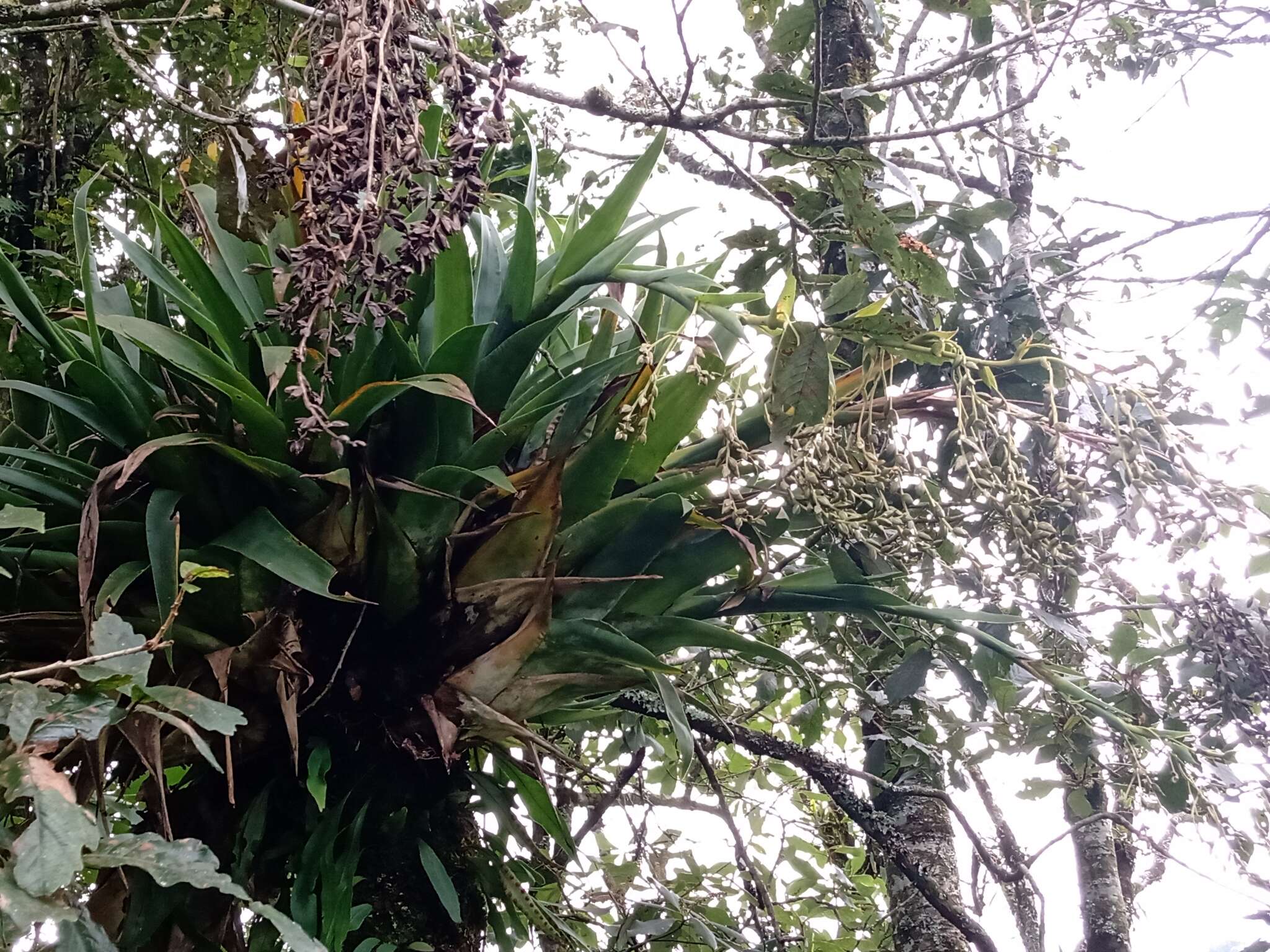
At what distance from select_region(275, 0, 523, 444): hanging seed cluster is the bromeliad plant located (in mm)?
48

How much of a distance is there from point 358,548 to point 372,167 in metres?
0.34

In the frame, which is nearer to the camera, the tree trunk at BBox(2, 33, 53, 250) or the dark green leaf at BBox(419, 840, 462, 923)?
the dark green leaf at BBox(419, 840, 462, 923)

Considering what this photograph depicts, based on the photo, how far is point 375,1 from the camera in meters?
0.70

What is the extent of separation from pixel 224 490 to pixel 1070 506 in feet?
2.71

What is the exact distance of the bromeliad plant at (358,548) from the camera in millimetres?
764

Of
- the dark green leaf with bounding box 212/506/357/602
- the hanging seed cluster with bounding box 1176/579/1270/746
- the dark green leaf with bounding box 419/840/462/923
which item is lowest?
the dark green leaf with bounding box 419/840/462/923

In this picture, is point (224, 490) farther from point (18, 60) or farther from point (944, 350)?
point (18, 60)

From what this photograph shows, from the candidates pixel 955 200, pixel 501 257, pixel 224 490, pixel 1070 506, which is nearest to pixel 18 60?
pixel 501 257

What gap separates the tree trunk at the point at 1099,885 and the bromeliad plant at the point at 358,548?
2.81ft

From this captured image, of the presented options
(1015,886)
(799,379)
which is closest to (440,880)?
(799,379)

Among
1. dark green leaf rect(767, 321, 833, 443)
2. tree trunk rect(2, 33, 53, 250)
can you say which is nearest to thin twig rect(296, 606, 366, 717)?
dark green leaf rect(767, 321, 833, 443)

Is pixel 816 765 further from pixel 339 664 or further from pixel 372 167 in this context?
pixel 372 167

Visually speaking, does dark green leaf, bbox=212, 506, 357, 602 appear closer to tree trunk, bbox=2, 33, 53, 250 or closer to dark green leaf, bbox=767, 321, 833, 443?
dark green leaf, bbox=767, 321, 833, 443

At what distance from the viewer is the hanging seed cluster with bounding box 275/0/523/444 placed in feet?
A: 2.03
